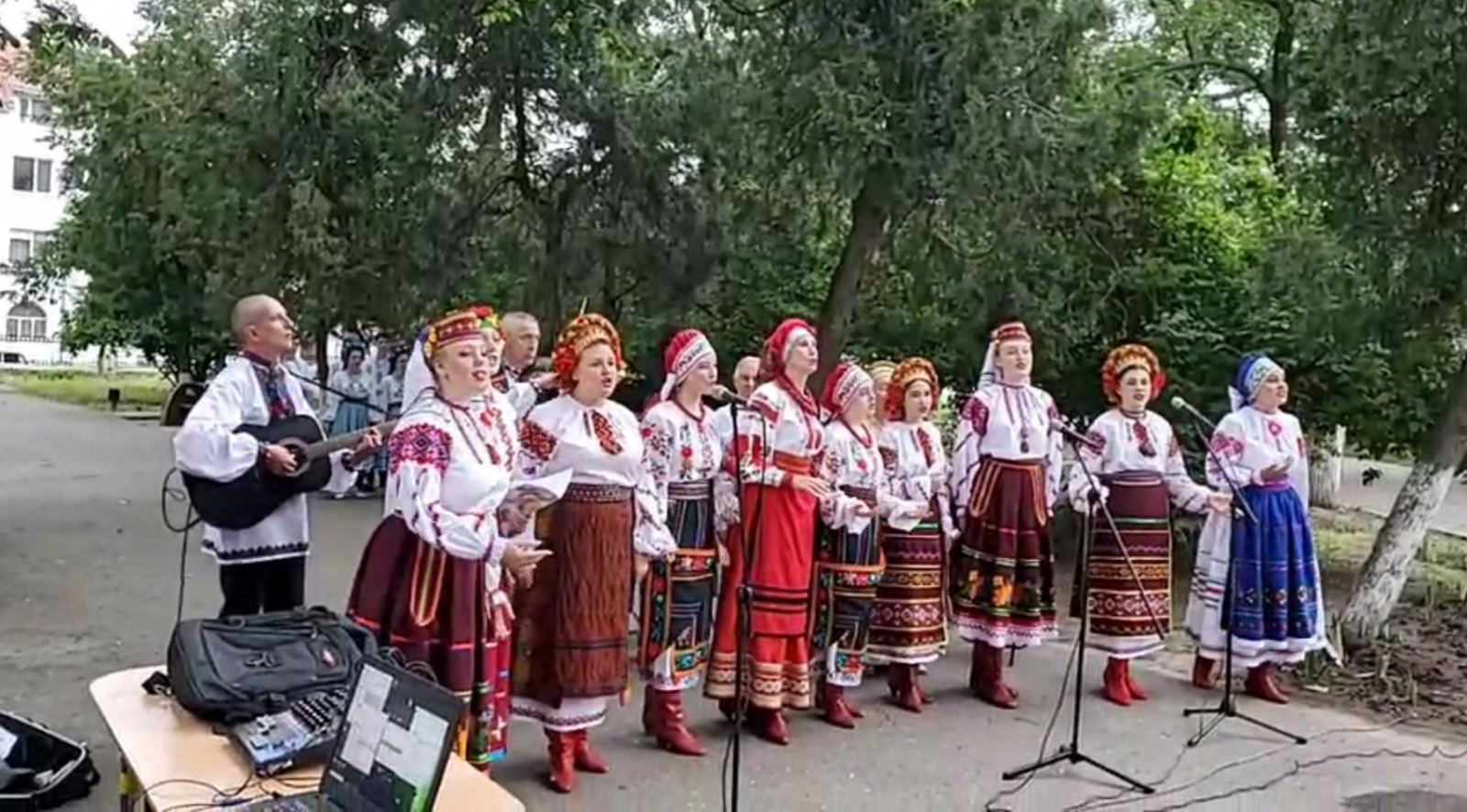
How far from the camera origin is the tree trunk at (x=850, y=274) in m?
7.87

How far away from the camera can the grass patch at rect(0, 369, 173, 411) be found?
25.5 m

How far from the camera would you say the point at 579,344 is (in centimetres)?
431

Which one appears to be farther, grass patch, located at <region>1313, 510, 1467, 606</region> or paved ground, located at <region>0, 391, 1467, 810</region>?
grass patch, located at <region>1313, 510, 1467, 606</region>

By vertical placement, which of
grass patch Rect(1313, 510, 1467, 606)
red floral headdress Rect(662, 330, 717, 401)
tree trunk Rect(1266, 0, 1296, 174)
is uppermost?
tree trunk Rect(1266, 0, 1296, 174)

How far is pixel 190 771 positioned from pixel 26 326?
150 ft

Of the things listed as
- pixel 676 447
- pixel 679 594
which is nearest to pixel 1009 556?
pixel 679 594

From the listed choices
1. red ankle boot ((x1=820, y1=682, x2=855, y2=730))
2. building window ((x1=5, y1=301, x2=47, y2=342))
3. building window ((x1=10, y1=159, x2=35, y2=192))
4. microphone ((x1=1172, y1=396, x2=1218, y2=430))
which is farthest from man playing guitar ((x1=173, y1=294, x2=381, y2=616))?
building window ((x1=10, y1=159, x2=35, y2=192))

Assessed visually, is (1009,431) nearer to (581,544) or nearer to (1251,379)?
(1251,379)

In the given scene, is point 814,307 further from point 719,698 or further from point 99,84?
point 99,84

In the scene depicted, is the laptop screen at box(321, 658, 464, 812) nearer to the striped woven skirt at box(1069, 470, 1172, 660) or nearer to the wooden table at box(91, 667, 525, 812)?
the wooden table at box(91, 667, 525, 812)

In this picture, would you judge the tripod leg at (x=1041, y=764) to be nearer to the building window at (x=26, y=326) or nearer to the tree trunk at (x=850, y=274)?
the tree trunk at (x=850, y=274)

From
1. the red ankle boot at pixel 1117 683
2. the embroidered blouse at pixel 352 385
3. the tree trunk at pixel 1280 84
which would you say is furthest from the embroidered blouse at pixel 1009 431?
the embroidered blouse at pixel 352 385

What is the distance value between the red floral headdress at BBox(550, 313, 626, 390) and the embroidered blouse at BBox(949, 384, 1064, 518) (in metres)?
1.75

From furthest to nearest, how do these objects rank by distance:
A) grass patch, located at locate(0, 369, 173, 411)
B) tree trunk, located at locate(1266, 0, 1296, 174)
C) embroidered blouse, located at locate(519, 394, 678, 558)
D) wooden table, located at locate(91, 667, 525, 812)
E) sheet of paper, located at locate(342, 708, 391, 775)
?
grass patch, located at locate(0, 369, 173, 411) < tree trunk, located at locate(1266, 0, 1296, 174) < embroidered blouse, located at locate(519, 394, 678, 558) < wooden table, located at locate(91, 667, 525, 812) < sheet of paper, located at locate(342, 708, 391, 775)
